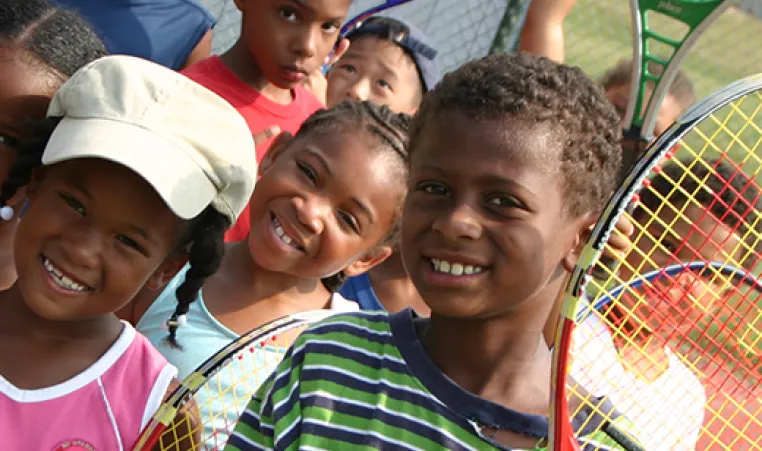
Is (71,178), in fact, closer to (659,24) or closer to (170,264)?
(170,264)

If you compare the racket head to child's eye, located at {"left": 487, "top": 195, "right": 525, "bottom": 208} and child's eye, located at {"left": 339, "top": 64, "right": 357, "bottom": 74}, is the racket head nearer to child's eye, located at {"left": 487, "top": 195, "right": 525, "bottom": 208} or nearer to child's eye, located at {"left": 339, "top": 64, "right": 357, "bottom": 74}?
child's eye, located at {"left": 339, "top": 64, "right": 357, "bottom": 74}

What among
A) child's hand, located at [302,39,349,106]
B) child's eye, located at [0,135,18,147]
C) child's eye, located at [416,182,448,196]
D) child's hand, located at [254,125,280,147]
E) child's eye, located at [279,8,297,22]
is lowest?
child's hand, located at [302,39,349,106]

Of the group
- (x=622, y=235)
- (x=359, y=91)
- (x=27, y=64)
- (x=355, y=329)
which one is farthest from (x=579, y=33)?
(x=355, y=329)

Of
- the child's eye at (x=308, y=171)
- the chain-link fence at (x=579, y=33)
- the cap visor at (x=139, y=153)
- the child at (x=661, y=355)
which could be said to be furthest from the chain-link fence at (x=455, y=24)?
the cap visor at (x=139, y=153)

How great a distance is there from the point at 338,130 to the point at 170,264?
0.78m

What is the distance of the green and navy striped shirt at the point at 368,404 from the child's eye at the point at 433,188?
0.81 feet

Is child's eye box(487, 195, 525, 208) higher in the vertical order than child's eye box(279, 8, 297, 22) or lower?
higher

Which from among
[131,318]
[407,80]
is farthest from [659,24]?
[131,318]

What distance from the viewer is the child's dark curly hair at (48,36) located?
7.89ft

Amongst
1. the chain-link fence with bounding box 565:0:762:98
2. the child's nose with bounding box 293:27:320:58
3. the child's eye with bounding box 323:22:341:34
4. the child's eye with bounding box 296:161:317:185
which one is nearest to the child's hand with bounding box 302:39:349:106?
the child's eye with bounding box 323:22:341:34

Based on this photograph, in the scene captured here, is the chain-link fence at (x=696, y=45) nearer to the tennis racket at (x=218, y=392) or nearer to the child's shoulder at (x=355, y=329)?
the tennis racket at (x=218, y=392)

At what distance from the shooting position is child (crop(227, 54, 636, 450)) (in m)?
1.80

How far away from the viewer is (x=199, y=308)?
2719mm

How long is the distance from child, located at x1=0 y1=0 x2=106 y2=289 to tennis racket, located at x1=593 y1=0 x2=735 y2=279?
165 centimetres
